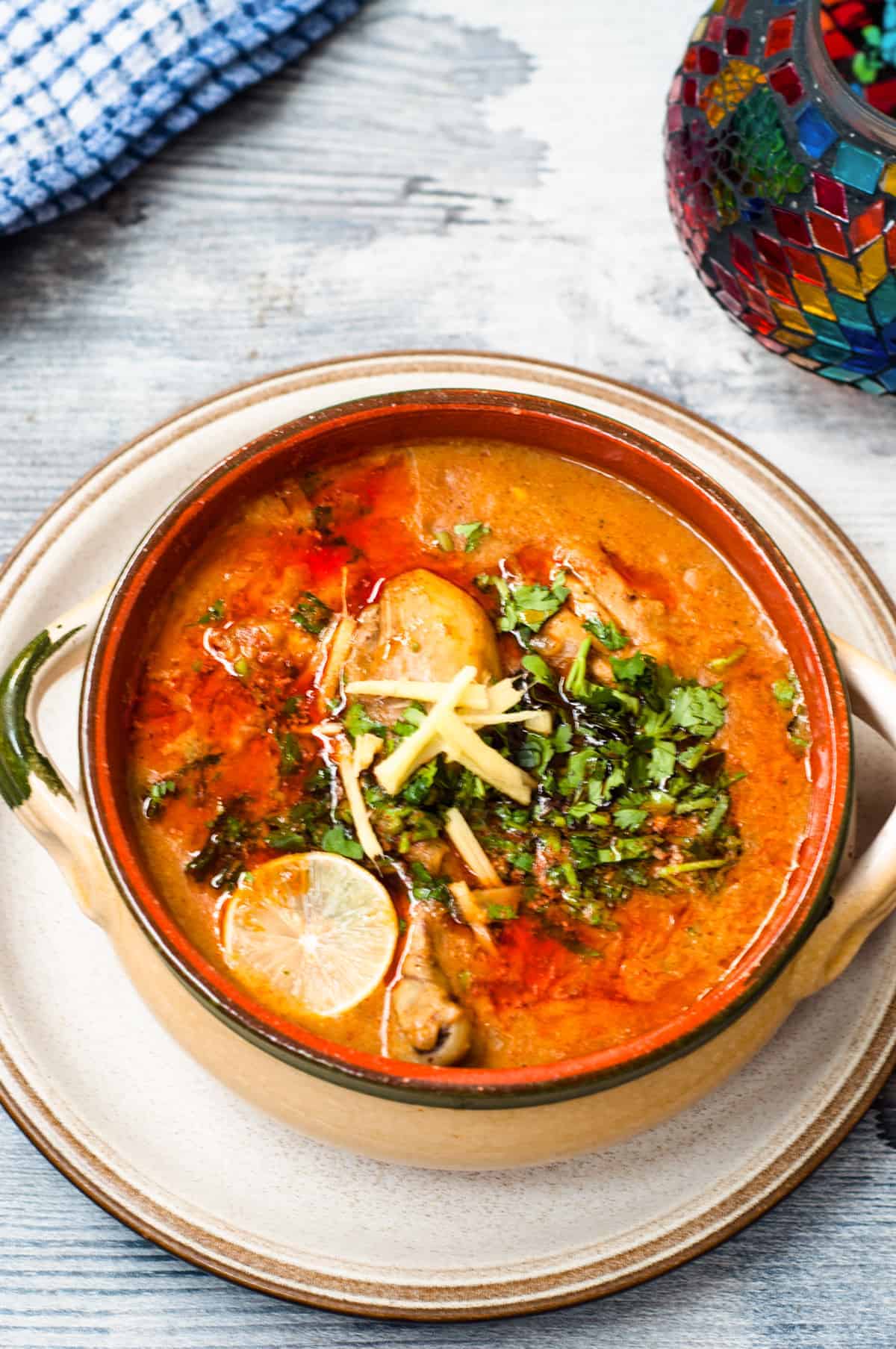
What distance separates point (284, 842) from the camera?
187 centimetres

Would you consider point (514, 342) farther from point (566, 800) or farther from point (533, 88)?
point (566, 800)

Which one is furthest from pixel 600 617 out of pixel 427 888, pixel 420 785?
pixel 427 888

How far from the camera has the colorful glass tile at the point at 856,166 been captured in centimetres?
211

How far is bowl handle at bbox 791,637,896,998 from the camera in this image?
1.82m

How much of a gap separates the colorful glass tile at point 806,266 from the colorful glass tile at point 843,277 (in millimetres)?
15

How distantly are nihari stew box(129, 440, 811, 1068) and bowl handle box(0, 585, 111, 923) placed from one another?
97mm

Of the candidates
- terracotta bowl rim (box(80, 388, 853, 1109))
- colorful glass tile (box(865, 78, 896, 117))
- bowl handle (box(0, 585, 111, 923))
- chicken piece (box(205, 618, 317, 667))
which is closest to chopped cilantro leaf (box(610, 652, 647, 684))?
terracotta bowl rim (box(80, 388, 853, 1109))

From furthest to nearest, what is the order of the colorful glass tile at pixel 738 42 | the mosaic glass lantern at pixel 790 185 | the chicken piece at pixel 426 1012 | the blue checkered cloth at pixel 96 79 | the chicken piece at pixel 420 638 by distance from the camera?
the blue checkered cloth at pixel 96 79 < the colorful glass tile at pixel 738 42 < the mosaic glass lantern at pixel 790 185 < the chicken piece at pixel 420 638 < the chicken piece at pixel 426 1012

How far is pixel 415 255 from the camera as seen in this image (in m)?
2.90

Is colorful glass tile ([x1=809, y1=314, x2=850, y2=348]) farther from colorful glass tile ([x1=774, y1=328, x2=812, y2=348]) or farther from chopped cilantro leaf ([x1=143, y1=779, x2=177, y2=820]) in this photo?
chopped cilantro leaf ([x1=143, y1=779, x2=177, y2=820])

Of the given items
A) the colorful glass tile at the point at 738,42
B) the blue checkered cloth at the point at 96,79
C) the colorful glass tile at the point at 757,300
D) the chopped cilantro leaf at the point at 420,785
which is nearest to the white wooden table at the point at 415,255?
the blue checkered cloth at the point at 96,79

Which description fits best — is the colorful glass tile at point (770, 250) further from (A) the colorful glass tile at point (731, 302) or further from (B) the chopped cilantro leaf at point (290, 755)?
(B) the chopped cilantro leaf at point (290, 755)

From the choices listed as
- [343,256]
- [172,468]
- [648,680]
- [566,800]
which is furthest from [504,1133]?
[343,256]

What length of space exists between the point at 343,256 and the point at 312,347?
24 centimetres
